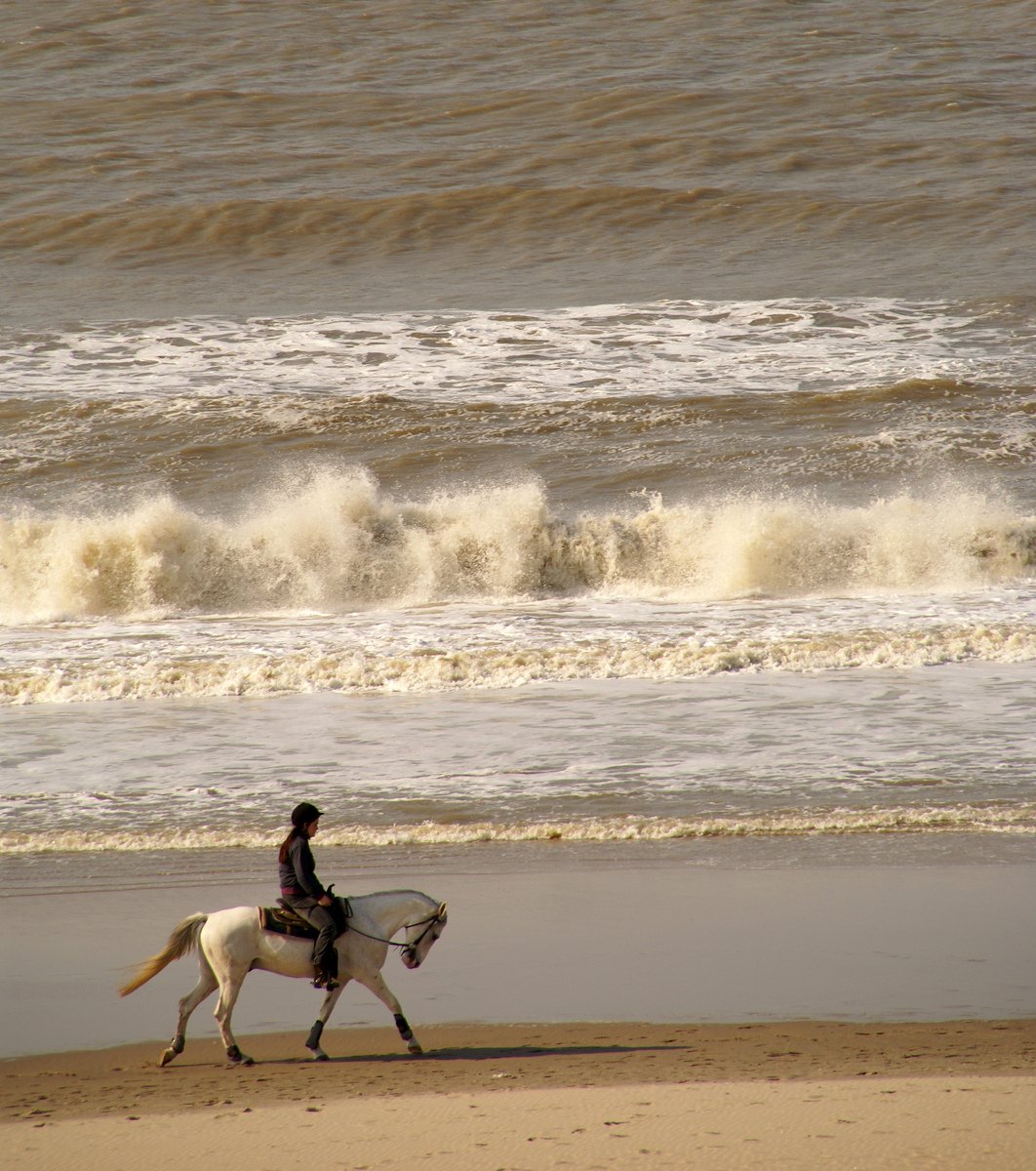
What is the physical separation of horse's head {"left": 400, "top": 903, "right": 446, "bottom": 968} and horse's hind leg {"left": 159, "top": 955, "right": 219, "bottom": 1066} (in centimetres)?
71

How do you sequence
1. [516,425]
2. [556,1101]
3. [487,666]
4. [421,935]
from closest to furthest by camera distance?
[556,1101]
[421,935]
[487,666]
[516,425]

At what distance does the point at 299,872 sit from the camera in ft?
17.3

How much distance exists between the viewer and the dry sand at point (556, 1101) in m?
4.17

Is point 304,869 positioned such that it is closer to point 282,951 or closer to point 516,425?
point 282,951

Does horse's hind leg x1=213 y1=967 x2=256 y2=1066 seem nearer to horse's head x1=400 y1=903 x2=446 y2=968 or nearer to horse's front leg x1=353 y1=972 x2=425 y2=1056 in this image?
horse's front leg x1=353 y1=972 x2=425 y2=1056

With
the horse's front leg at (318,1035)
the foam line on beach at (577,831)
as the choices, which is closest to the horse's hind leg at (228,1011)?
the horse's front leg at (318,1035)

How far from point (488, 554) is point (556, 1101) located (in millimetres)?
12238

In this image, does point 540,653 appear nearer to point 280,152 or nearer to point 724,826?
point 724,826

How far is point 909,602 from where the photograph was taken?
14.4 m

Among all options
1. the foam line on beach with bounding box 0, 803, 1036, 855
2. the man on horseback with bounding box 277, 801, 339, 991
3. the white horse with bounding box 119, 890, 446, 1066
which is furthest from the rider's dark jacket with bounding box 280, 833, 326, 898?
the foam line on beach with bounding box 0, 803, 1036, 855

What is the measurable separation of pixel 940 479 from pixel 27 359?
14.5 metres

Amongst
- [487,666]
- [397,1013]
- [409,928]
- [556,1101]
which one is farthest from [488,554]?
[556,1101]

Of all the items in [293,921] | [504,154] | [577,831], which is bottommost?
[577,831]

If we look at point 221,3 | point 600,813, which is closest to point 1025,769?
point 600,813
